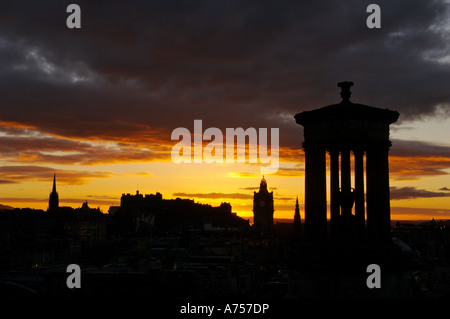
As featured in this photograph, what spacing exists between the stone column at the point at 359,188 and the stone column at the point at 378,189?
0.38 m

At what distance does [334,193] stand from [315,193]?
0.71 m

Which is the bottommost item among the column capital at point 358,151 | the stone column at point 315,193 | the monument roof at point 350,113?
the stone column at point 315,193

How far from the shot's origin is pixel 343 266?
73.9 feet

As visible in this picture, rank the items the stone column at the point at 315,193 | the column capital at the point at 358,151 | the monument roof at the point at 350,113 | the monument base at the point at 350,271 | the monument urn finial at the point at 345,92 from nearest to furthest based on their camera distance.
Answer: the monument base at the point at 350,271 < the monument roof at the point at 350,113 < the stone column at the point at 315,193 < the column capital at the point at 358,151 < the monument urn finial at the point at 345,92

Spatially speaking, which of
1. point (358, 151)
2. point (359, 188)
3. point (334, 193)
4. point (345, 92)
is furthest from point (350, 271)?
point (345, 92)

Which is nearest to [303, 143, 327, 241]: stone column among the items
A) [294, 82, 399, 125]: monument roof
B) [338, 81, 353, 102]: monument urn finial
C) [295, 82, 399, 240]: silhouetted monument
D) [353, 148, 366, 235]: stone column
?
[295, 82, 399, 240]: silhouetted monument

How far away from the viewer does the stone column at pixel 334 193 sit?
23734mm

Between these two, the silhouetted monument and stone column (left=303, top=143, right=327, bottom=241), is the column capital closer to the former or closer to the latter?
the silhouetted monument

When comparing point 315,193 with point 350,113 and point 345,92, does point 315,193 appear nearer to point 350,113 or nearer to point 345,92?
point 350,113

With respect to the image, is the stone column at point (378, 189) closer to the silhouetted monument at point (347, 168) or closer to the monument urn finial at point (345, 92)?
the silhouetted monument at point (347, 168)

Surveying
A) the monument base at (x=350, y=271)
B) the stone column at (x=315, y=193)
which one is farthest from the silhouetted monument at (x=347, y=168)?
the monument base at (x=350, y=271)
